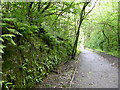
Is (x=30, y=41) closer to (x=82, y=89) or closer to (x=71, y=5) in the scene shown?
(x=71, y=5)

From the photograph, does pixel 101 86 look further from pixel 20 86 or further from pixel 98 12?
pixel 98 12

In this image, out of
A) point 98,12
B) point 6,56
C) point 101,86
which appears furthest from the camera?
point 98,12

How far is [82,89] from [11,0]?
537cm

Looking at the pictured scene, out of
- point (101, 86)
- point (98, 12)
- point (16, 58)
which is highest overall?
point (98, 12)

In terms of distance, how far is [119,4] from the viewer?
13570 millimetres

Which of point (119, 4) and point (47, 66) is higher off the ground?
point (119, 4)

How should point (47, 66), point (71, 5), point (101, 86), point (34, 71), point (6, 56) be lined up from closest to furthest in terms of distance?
point (6, 56) → point (34, 71) → point (101, 86) → point (71, 5) → point (47, 66)

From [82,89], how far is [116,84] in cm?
207

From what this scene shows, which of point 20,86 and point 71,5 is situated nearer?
point 20,86

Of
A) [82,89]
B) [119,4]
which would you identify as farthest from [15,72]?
[119,4]

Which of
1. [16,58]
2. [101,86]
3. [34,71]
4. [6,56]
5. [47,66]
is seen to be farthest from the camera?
[47,66]

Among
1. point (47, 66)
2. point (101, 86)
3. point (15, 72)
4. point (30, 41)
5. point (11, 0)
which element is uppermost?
point (11, 0)

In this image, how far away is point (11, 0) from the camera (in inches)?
178

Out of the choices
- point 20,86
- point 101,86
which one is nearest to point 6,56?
point 20,86
